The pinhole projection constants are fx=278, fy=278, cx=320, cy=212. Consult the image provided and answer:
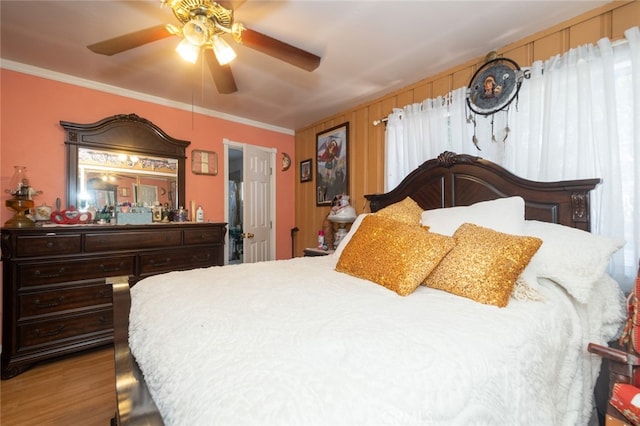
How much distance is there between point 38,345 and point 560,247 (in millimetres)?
3480

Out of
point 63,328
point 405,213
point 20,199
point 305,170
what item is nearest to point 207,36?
point 405,213

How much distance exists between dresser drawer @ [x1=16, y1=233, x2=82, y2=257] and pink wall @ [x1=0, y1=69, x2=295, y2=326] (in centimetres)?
57

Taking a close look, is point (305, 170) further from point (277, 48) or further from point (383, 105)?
point (277, 48)

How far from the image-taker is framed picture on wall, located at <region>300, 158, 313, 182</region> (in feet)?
12.8

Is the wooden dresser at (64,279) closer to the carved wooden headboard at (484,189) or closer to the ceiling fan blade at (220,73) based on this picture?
the ceiling fan blade at (220,73)

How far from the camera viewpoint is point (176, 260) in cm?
271

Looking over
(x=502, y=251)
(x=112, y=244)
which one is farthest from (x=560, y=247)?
(x=112, y=244)

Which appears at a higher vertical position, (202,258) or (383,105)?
(383,105)

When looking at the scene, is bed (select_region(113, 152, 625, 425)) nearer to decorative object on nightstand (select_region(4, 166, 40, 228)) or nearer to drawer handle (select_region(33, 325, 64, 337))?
drawer handle (select_region(33, 325, 64, 337))

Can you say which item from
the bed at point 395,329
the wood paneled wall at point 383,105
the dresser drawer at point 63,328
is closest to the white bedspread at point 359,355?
the bed at point 395,329

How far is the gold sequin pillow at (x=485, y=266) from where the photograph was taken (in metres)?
1.13

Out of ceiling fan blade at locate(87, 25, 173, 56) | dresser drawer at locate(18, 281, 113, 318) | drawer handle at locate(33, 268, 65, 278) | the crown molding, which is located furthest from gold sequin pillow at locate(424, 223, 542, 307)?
the crown molding

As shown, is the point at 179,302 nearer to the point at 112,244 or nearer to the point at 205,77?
the point at 112,244

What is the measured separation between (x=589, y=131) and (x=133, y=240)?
11.3 feet
